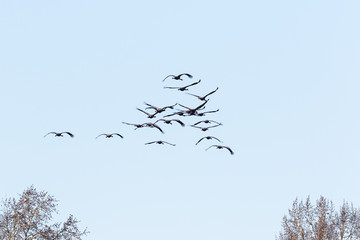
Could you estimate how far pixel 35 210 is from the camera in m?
39.9

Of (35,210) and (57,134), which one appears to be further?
(35,210)

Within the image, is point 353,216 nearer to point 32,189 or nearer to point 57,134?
point 32,189

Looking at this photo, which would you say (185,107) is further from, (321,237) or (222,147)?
(321,237)

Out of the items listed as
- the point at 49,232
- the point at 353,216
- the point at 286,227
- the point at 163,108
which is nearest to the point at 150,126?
the point at 163,108

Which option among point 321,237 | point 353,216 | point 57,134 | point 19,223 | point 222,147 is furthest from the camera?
point 353,216

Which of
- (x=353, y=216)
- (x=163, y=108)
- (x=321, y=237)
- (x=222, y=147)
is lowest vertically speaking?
(x=222, y=147)

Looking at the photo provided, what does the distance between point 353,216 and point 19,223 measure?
27801 millimetres

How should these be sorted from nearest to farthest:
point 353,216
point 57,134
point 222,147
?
point 222,147, point 57,134, point 353,216

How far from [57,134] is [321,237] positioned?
27.0m

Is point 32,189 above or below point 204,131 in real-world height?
above

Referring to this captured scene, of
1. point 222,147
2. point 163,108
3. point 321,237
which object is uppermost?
point 321,237

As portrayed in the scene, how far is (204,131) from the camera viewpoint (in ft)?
74.7

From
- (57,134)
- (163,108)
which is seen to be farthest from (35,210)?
(163,108)

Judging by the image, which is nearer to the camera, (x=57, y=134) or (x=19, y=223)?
(x=57, y=134)
